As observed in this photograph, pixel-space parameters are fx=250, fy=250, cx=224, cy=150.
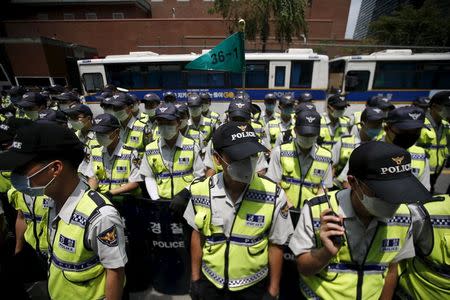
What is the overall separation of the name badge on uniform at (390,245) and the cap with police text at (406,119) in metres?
1.45

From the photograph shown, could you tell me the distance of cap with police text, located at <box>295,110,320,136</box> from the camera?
2.91m

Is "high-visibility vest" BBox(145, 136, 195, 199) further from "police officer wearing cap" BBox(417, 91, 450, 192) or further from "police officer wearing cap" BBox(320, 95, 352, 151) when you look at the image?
"police officer wearing cap" BBox(417, 91, 450, 192)

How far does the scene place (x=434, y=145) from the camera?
398 cm

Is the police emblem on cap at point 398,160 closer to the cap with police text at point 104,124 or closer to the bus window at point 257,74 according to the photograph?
the cap with police text at point 104,124

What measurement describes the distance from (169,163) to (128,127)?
1.87m

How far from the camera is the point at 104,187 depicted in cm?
322

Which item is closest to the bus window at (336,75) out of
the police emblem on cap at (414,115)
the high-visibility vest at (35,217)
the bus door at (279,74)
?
the bus door at (279,74)

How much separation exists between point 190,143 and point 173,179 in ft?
1.68

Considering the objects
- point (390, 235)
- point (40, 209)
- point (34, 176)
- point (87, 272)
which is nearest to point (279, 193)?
point (390, 235)

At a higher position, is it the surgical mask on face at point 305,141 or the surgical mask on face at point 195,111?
the surgical mask on face at point 305,141

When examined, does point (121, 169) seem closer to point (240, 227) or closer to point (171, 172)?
point (171, 172)

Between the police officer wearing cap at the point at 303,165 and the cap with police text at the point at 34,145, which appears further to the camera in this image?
the police officer wearing cap at the point at 303,165

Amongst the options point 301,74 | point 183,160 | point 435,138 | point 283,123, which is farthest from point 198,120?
point 301,74

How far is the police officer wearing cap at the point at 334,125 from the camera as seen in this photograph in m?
5.03
